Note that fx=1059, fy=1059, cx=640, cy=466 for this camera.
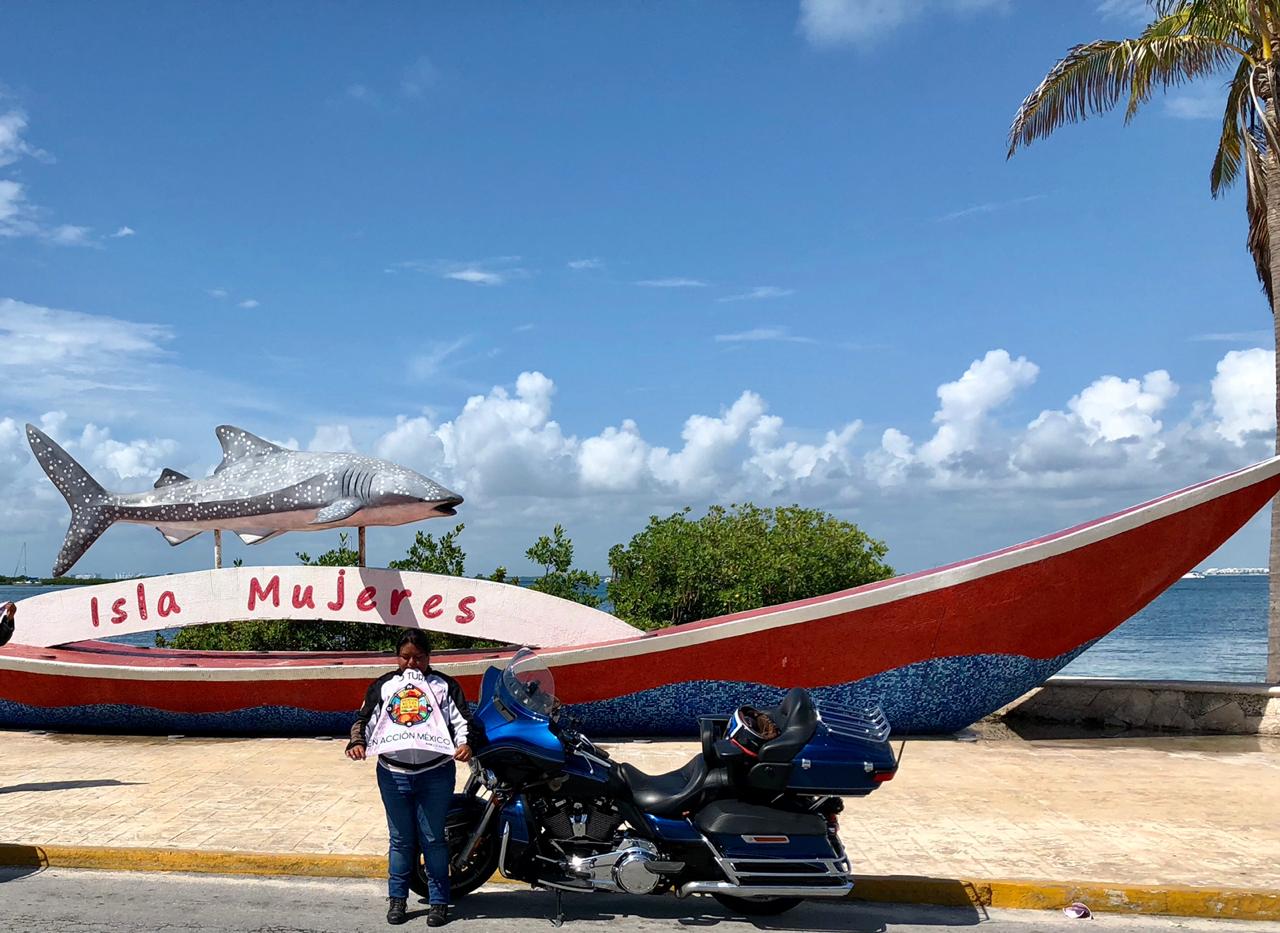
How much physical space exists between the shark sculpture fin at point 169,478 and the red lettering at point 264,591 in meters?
1.77

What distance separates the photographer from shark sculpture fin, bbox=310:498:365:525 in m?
10.3

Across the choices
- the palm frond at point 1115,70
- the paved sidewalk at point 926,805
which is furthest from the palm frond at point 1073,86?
the paved sidewalk at point 926,805

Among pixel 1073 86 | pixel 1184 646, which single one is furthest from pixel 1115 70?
pixel 1184 646

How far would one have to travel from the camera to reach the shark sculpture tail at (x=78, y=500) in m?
11.1

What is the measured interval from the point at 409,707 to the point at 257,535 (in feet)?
23.0

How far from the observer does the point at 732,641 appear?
30.8 feet

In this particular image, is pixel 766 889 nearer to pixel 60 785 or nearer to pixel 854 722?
pixel 854 722

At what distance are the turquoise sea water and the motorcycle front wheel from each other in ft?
26.9

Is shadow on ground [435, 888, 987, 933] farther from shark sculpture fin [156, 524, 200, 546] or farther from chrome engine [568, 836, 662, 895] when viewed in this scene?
shark sculpture fin [156, 524, 200, 546]

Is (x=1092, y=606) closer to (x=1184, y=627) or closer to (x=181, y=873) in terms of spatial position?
(x=181, y=873)

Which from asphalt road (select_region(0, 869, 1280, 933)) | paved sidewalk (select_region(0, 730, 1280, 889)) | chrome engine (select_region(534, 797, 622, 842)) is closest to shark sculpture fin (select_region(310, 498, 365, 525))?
paved sidewalk (select_region(0, 730, 1280, 889))

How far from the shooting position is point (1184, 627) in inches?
2119

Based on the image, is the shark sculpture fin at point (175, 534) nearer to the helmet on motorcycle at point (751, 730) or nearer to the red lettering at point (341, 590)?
the red lettering at point (341, 590)

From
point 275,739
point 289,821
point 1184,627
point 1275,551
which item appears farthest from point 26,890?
point 1184,627
